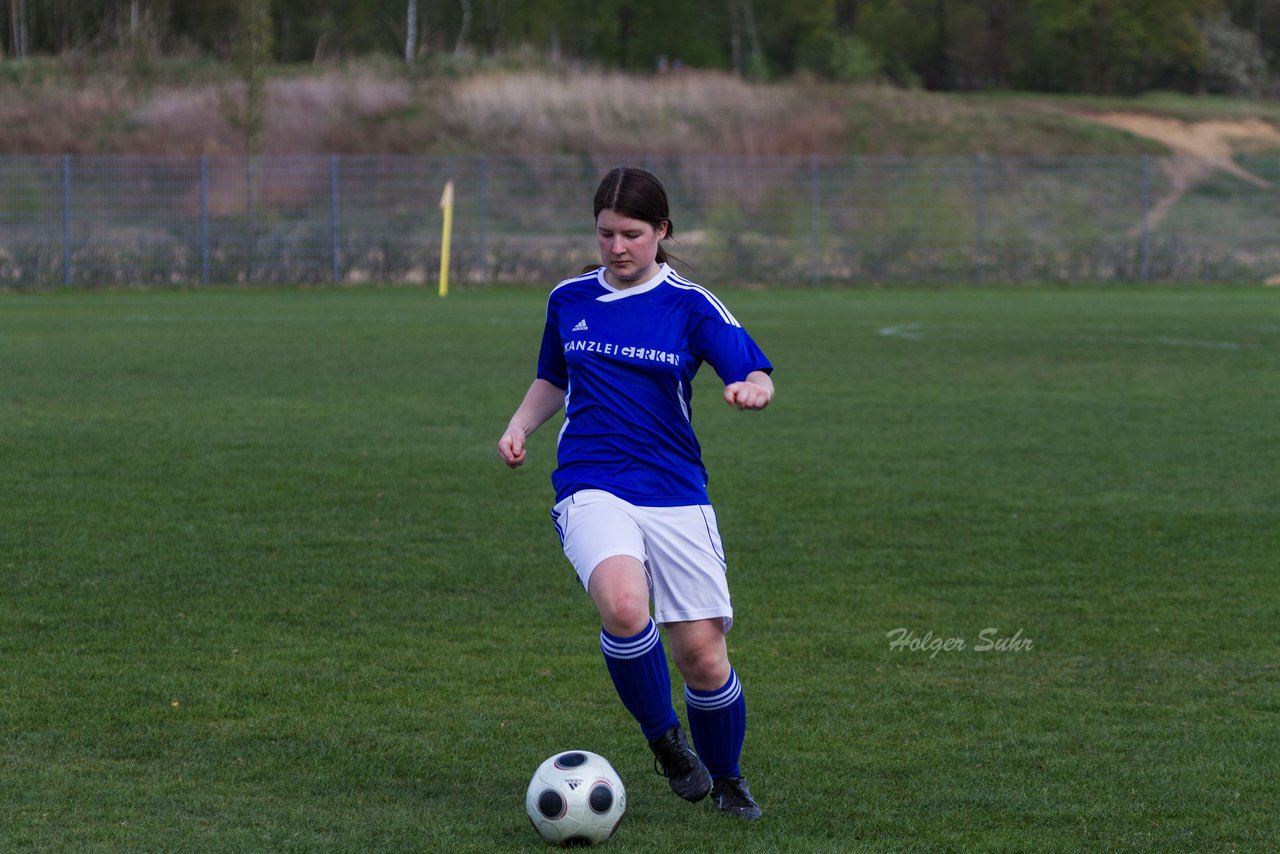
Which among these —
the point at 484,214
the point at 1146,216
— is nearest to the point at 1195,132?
the point at 1146,216

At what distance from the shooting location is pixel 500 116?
137 feet

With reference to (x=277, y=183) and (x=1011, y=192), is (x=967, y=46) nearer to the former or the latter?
(x=1011, y=192)

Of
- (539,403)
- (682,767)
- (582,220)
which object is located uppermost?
(539,403)

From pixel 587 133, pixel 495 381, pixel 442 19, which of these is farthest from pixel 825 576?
pixel 442 19

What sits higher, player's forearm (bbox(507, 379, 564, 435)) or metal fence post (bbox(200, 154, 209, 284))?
player's forearm (bbox(507, 379, 564, 435))

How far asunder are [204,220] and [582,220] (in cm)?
737

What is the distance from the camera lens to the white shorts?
4.14m

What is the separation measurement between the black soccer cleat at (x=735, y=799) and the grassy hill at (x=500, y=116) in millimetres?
35191

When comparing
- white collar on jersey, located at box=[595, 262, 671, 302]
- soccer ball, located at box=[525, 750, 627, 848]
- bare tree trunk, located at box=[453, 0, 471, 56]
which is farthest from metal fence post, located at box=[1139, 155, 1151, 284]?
bare tree trunk, located at box=[453, 0, 471, 56]

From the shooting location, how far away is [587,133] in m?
41.6

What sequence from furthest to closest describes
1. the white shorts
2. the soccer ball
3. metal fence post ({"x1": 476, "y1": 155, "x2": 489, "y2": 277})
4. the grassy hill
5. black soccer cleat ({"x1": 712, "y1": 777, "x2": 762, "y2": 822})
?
the grassy hill < metal fence post ({"x1": 476, "y1": 155, "x2": 489, "y2": 277}) < black soccer cleat ({"x1": 712, "y1": 777, "x2": 762, "y2": 822}) < the white shorts < the soccer ball

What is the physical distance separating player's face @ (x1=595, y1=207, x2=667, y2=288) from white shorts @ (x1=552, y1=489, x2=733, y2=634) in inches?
23.4

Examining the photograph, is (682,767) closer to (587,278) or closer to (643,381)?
(643,381)

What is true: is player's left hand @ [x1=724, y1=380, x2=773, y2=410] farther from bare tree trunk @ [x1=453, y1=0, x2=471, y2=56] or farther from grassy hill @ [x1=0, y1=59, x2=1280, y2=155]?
bare tree trunk @ [x1=453, y1=0, x2=471, y2=56]
